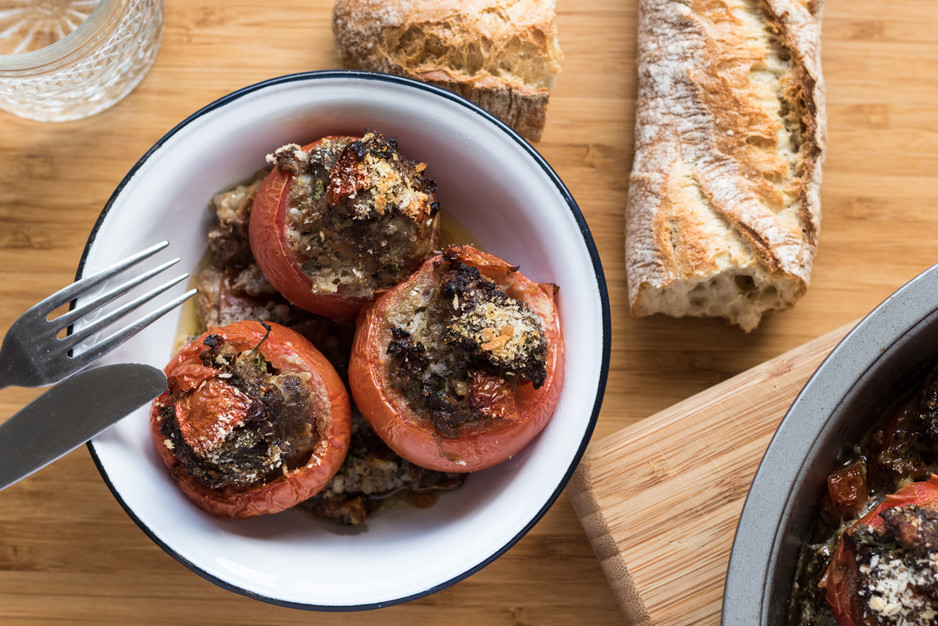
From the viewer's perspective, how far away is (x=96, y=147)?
6.81 feet

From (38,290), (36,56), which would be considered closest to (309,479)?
(38,290)

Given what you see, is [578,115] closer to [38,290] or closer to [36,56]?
[36,56]

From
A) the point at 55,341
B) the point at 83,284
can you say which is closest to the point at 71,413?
the point at 55,341

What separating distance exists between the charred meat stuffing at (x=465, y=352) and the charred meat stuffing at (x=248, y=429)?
209mm

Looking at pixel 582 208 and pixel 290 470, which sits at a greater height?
pixel 582 208

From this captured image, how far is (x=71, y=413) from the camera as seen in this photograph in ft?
5.43

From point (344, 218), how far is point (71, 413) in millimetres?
660

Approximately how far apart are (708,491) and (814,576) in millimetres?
358

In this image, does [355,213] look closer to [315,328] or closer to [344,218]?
[344,218]

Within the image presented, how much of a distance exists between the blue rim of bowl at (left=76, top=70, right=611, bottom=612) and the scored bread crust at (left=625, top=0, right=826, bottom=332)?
0.91 feet

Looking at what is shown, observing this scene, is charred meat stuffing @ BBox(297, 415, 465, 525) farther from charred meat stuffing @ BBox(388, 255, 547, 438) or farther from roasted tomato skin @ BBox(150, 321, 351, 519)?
charred meat stuffing @ BBox(388, 255, 547, 438)

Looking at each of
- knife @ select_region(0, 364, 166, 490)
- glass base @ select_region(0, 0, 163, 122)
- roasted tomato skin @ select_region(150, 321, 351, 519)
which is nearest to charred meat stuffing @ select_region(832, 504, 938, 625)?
roasted tomato skin @ select_region(150, 321, 351, 519)

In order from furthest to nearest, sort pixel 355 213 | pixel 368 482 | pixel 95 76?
pixel 95 76, pixel 368 482, pixel 355 213

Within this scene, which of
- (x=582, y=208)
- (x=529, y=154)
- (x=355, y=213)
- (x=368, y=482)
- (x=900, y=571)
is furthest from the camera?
(x=582, y=208)
